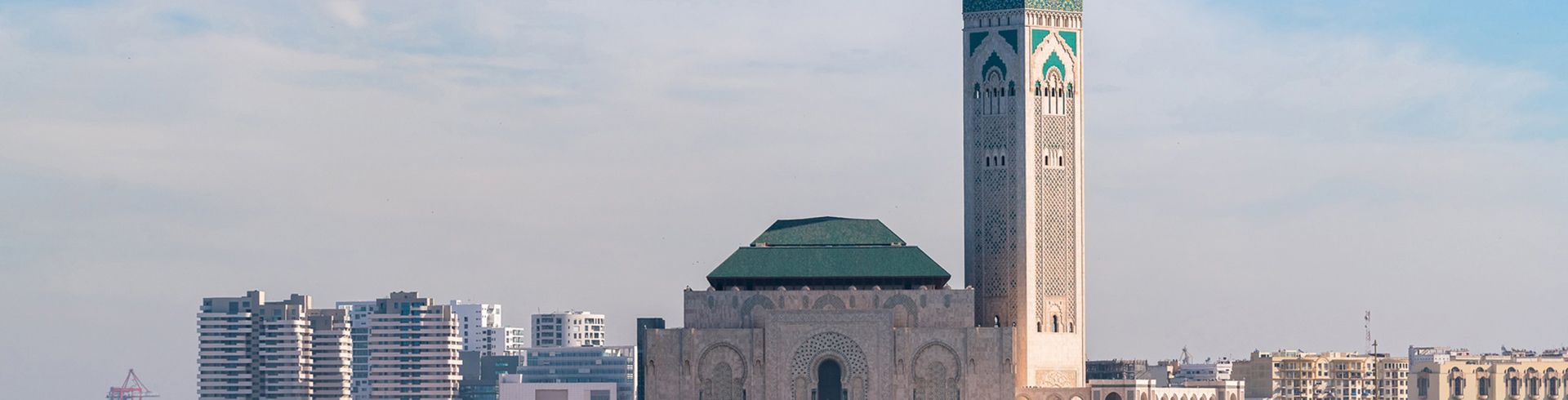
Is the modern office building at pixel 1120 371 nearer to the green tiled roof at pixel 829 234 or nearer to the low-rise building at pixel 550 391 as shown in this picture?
the green tiled roof at pixel 829 234

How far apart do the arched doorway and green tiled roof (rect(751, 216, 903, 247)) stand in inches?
161

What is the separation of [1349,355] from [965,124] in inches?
2746

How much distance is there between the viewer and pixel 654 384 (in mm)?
96750

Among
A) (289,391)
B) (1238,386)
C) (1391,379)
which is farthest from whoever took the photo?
(289,391)

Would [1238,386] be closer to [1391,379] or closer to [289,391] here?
[1391,379]

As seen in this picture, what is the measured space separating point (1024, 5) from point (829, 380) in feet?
45.7

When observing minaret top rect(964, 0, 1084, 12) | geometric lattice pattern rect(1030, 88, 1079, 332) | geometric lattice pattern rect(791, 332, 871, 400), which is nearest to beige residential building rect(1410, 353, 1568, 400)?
geometric lattice pattern rect(1030, 88, 1079, 332)

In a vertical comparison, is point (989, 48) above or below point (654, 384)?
above

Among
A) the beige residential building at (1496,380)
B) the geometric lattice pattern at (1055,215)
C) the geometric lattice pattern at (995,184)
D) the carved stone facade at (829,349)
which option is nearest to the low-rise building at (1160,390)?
the geometric lattice pattern at (1055,215)

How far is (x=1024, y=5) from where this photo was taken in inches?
3893

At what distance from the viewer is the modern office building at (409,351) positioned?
610ft

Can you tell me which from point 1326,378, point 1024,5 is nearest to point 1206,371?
point 1326,378

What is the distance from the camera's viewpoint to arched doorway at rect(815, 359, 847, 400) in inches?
3802

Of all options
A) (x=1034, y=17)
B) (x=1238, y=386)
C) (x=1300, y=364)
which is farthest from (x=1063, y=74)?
(x=1300, y=364)
